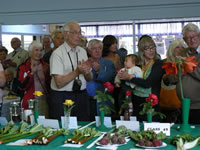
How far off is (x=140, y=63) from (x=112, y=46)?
0.85 metres

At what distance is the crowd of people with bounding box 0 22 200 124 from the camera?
303 cm

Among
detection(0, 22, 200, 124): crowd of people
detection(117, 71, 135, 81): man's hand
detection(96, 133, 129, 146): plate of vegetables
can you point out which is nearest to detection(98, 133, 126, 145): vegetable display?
detection(96, 133, 129, 146): plate of vegetables

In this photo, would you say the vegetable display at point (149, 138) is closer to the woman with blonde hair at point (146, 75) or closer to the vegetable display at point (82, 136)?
the vegetable display at point (82, 136)

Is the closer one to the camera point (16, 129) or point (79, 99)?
point (16, 129)

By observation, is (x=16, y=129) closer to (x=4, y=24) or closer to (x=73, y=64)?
(x=73, y=64)

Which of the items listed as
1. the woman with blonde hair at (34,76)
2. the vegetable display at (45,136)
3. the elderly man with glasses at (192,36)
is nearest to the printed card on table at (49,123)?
the vegetable display at (45,136)

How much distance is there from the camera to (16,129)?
2451mm

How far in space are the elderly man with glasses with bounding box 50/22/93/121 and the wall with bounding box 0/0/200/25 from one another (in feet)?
4.14

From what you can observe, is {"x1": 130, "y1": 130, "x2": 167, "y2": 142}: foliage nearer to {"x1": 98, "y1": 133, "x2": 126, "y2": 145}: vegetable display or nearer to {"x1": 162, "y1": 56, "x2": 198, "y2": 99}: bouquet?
{"x1": 98, "y1": 133, "x2": 126, "y2": 145}: vegetable display

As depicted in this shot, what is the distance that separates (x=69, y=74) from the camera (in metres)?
3.07

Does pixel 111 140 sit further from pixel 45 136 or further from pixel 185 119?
pixel 185 119

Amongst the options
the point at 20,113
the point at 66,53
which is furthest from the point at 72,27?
the point at 20,113

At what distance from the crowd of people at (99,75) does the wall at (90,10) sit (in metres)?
0.52

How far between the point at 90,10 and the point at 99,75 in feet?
3.85
